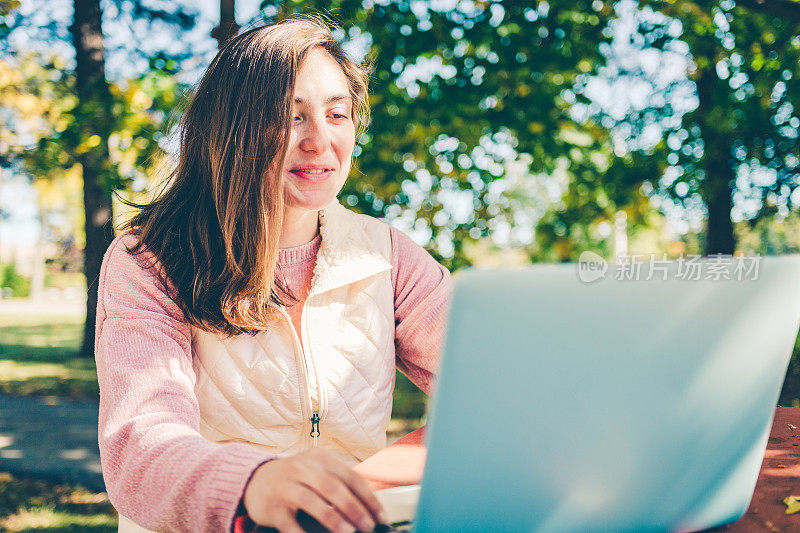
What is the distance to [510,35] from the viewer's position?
3.86 metres

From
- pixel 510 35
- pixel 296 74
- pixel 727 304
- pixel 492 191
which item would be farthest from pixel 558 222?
pixel 727 304

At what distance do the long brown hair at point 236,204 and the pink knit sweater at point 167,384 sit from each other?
7cm

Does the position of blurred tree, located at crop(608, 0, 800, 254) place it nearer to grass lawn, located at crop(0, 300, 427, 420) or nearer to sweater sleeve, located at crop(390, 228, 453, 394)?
sweater sleeve, located at crop(390, 228, 453, 394)

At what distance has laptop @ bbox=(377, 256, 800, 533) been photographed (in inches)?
22.9

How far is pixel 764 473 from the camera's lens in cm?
112

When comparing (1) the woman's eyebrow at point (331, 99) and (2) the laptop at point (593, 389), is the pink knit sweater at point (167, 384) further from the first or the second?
(1) the woman's eyebrow at point (331, 99)

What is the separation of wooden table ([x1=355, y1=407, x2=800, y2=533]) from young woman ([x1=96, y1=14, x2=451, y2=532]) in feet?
0.75

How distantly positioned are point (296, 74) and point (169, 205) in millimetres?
442

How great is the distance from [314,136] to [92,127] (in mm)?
2343

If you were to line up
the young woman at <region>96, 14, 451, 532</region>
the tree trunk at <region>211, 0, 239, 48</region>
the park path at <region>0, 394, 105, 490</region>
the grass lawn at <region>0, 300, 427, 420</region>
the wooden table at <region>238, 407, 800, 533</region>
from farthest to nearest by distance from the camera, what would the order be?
1. the grass lawn at <region>0, 300, 427, 420</region>
2. the park path at <region>0, 394, 105, 490</region>
3. the tree trunk at <region>211, 0, 239, 48</region>
4. the young woman at <region>96, 14, 451, 532</region>
5. the wooden table at <region>238, 407, 800, 533</region>

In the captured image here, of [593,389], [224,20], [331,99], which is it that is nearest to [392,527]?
[593,389]

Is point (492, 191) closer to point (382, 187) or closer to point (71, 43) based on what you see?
point (382, 187)

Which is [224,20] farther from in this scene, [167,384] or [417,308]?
[167,384]

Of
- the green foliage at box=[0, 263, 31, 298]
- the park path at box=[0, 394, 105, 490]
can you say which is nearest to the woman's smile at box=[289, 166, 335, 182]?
the park path at box=[0, 394, 105, 490]
